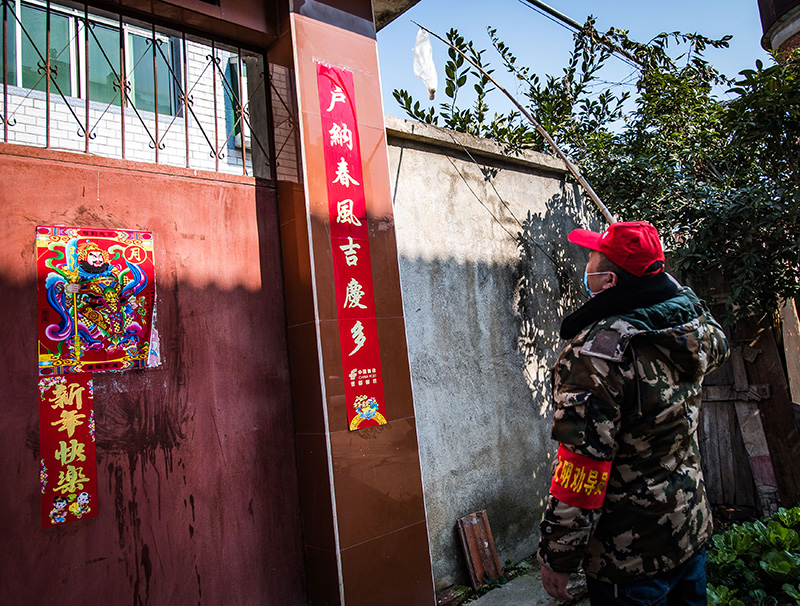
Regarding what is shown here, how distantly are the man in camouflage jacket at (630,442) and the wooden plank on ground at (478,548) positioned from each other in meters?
1.94

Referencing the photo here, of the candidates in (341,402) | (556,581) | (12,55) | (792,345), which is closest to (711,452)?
(792,345)

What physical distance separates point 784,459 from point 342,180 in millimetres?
4456

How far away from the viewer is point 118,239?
2.76 meters

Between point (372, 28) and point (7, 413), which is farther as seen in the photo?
point (372, 28)

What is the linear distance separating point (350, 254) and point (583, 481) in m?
1.85

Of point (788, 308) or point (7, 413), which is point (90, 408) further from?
point (788, 308)

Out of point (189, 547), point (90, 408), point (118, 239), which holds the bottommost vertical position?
point (189, 547)

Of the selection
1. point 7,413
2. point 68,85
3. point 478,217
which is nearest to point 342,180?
point 478,217

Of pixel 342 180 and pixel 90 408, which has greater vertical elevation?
pixel 342 180

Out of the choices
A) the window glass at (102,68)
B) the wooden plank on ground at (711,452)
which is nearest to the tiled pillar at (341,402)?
the window glass at (102,68)

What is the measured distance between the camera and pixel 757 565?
11.3 ft

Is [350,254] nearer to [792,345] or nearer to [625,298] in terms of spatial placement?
[625,298]

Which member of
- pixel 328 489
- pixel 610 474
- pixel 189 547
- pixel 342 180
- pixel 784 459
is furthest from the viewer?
pixel 784 459

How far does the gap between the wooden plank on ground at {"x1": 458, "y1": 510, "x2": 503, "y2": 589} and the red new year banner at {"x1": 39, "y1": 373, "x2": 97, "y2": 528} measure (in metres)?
2.32
